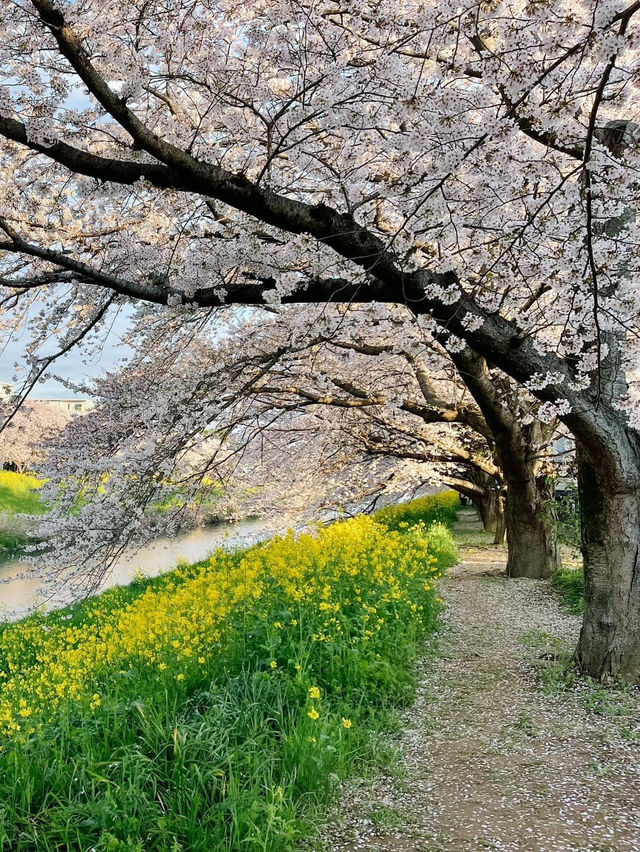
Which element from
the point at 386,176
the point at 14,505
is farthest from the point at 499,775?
the point at 14,505

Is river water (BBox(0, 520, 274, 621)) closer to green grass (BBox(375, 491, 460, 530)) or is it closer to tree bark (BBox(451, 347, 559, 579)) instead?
green grass (BBox(375, 491, 460, 530))

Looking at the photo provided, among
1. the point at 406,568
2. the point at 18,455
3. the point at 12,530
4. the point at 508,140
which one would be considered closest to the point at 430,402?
the point at 406,568

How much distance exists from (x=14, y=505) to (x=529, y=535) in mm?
22702

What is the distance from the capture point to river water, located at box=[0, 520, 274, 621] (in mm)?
13070

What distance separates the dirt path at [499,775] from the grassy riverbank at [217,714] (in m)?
0.25

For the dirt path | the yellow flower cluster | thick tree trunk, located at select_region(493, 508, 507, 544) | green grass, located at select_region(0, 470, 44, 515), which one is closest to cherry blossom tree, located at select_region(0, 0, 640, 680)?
the dirt path

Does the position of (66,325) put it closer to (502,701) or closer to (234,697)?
(234,697)

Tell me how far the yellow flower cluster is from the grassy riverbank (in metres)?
0.02

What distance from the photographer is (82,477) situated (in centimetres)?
589

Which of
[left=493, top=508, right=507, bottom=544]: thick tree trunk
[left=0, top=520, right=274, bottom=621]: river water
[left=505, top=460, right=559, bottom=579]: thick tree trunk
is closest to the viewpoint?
[left=505, top=460, right=559, bottom=579]: thick tree trunk

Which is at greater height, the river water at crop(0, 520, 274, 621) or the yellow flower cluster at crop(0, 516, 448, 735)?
the yellow flower cluster at crop(0, 516, 448, 735)

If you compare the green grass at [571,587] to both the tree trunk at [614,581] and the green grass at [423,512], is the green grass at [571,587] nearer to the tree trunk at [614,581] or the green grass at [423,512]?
the tree trunk at [614,581]

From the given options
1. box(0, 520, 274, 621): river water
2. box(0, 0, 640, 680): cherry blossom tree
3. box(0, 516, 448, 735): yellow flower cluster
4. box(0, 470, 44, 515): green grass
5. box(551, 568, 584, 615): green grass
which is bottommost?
box(0, 520, 274, 621): river water

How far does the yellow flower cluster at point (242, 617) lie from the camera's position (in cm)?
396
